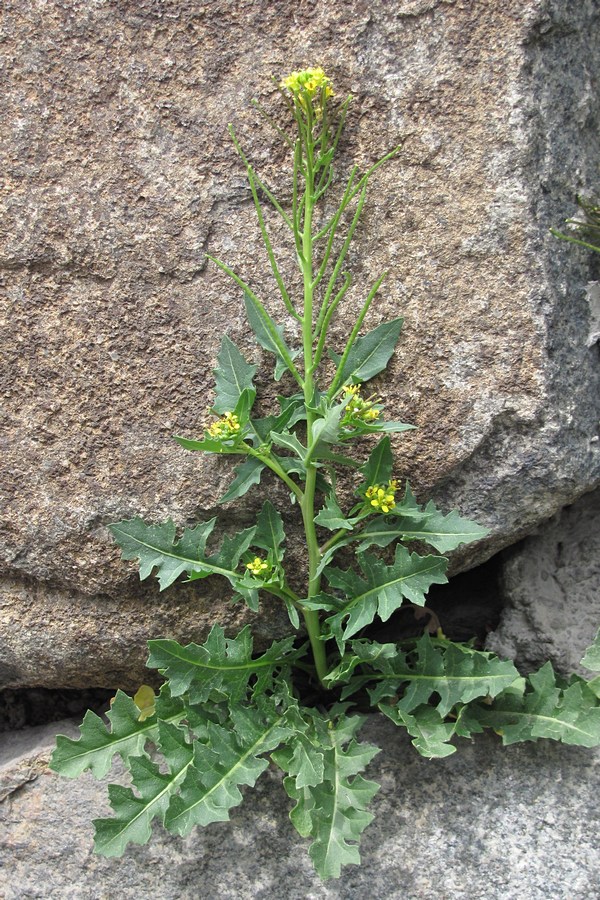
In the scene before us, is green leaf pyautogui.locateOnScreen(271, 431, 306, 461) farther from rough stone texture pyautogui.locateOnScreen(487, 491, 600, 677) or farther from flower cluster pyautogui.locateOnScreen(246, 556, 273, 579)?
rough stone texture pyautogui.locateOnScreen(487, 491, 600, 677)

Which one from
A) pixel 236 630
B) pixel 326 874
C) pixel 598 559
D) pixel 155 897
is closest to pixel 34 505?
pixel 236 630

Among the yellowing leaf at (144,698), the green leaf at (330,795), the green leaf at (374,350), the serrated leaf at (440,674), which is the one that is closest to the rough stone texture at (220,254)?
the green leaf at (374,350)

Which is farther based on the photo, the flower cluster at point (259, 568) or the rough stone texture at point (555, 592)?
the rough stone texture at point (555, 592)

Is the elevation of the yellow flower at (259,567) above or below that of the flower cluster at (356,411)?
below

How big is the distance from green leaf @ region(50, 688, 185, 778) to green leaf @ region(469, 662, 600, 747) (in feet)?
2.56

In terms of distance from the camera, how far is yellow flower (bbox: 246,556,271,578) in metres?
1.96

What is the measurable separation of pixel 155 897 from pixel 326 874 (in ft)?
1.66

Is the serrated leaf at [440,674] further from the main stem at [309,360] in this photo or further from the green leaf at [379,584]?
the main stem at [309,360]

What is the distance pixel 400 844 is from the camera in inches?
77.2

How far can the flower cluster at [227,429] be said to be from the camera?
6.18 ft

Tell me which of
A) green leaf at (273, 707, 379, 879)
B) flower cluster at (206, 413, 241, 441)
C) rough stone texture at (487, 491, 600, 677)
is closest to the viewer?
green leaf at (273, 707, 379, 879)

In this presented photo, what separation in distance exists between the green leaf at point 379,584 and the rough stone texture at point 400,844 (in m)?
0.40

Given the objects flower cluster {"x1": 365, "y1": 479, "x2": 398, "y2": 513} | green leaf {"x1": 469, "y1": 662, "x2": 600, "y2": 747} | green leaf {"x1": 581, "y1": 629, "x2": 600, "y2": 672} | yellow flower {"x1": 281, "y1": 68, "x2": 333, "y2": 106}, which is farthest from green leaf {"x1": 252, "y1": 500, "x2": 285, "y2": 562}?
yellow flower {"x1": 281, "y1": 68, "x2": 333, "y2": 106}

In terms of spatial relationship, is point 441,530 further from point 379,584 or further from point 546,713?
point 546,713
